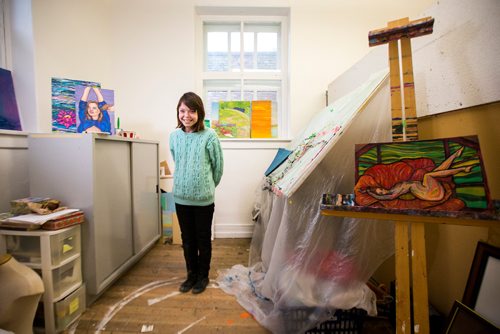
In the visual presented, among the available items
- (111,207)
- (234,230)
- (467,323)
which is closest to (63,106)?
(111,207)

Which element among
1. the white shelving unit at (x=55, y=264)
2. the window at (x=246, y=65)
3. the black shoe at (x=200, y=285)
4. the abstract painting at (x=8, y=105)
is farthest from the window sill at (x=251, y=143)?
the abstract painting at (x=8, y=105)

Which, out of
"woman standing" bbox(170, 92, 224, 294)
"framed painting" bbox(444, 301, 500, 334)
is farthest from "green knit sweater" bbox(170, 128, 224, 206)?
Answer: "framed painting" bbox(444, 301, 500, 334)

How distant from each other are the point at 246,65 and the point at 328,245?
7.43 feet

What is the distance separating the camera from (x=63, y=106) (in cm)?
142

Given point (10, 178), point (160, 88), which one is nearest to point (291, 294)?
point (10, 178)

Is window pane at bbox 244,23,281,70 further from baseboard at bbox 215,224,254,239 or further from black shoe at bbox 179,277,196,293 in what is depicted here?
black shoe at bbox 179,277,196,293

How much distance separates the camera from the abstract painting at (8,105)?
150 centimetres

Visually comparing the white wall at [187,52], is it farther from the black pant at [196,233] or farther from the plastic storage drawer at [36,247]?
the plastic storage drawer at [36,247]

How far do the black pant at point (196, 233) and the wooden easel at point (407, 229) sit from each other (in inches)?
41.9

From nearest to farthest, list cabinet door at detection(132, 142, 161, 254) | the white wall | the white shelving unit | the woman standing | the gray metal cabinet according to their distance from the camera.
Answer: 1. the white shelving unit
2. the gray metal cabinet
3. the woman standing
4. cabinet door at detection(132, 142, 161, 254)
5. the white wall

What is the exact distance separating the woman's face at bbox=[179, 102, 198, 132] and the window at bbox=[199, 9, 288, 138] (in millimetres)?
1166

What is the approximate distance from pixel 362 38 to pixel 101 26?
2.75 metres

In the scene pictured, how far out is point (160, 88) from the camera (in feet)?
7.84

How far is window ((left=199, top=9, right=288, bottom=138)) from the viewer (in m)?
2.56
